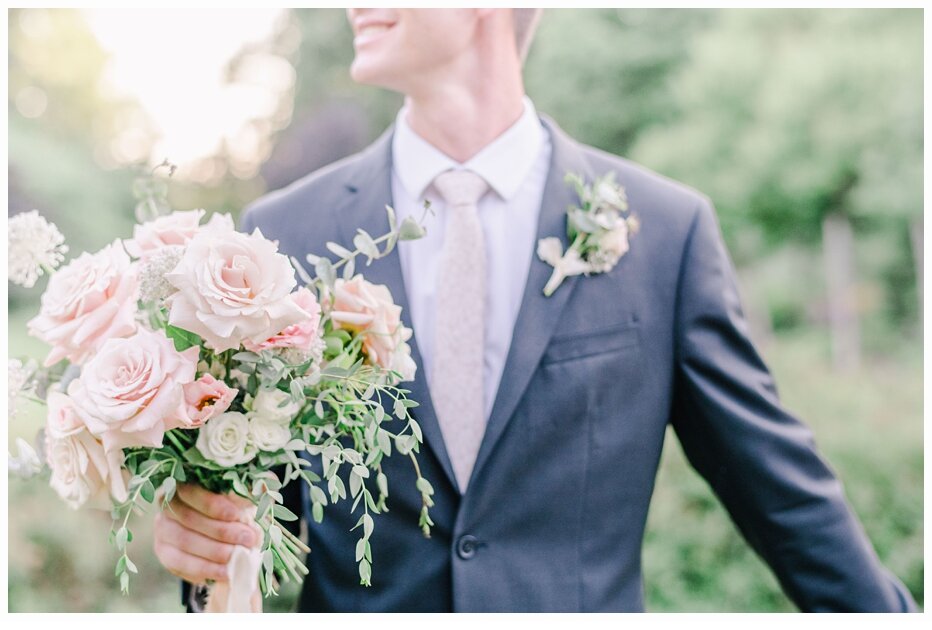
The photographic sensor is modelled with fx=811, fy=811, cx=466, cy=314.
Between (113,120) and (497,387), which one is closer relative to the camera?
(497,387)

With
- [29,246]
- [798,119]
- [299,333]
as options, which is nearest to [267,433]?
[299,333]

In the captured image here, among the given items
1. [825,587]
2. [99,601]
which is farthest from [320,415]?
[99,601]

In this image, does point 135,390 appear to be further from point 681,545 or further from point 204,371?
point 681,545

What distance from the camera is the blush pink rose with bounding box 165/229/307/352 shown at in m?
1.07

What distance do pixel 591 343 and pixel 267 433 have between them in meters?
0.72

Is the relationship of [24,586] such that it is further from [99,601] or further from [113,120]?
[113,120]

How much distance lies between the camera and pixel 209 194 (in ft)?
A: 27.2

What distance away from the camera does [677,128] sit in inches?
304

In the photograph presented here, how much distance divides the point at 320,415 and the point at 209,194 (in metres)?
7.57

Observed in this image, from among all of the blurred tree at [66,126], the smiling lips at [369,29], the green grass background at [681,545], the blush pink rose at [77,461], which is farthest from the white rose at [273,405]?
the blurred tree at [66,126]

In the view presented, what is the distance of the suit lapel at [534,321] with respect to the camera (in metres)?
1.55

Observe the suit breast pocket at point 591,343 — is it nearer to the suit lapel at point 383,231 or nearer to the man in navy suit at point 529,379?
the man in navy suit at point 529,379
